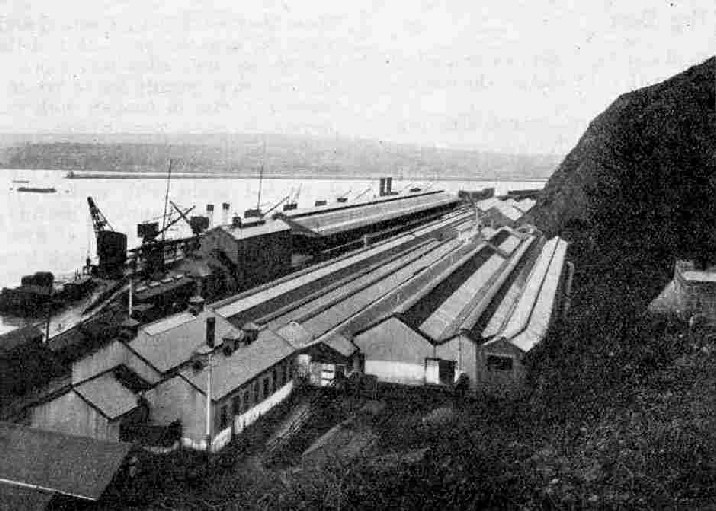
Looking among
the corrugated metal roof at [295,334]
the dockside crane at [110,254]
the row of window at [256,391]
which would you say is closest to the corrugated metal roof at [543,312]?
the corrugated metal roof at [295,334]

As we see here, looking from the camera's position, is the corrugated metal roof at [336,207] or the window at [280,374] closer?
the window at [280,374]

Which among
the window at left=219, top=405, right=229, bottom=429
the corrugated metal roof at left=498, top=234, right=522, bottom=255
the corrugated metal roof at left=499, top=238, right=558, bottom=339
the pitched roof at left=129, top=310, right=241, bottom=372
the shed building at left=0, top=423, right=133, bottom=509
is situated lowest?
the window at left=219, top=405, right=229, bottom=429

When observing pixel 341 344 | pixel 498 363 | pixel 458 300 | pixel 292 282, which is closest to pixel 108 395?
pixel 341 344

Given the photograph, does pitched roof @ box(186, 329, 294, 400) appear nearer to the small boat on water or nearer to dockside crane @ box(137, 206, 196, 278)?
dockside crane @ box(137, 206, 196, 278)

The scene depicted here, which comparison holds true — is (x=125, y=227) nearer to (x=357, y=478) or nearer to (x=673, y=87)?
(x=673, y=87)

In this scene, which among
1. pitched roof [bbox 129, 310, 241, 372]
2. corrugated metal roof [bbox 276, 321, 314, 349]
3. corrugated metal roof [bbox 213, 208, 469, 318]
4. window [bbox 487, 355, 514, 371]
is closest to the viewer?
pitched roof [bbox 129, 310, 241, 372]

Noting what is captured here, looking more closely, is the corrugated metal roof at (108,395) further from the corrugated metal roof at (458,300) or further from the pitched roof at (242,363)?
the corrugated metal roof at (458,300)

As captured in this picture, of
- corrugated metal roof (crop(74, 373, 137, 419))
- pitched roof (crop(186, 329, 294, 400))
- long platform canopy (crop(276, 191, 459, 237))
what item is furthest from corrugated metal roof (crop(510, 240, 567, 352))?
long platform canopy (crop(276, 191, 459, 237))
